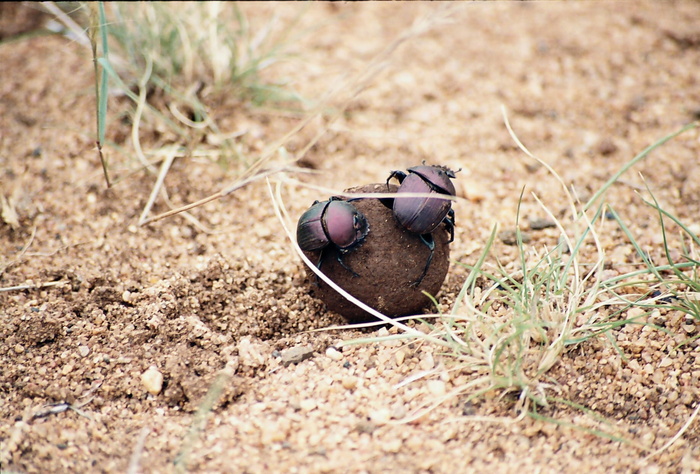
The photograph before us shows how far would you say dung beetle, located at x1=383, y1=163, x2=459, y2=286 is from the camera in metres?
2.50

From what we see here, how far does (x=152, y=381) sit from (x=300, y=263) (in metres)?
0.98

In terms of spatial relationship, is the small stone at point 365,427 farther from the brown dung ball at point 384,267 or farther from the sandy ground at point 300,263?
the brown dung ball at point 384,267

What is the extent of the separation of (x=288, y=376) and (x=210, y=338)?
0.42 metres

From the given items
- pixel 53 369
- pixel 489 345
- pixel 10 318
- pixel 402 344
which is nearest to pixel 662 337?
pixel 489 345

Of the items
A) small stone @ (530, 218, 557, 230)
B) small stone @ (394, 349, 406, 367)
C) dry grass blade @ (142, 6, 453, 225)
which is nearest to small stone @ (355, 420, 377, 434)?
small stone @ (394, 349, 406, 367)

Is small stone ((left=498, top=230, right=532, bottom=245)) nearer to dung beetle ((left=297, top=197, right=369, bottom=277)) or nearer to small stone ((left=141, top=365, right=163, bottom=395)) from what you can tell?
dung beetle ((left=297, top=197, right=369, bottom=277))

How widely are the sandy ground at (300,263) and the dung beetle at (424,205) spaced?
466mm

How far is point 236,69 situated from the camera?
396 cm

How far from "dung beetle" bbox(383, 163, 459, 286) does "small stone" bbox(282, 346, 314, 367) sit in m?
0.53

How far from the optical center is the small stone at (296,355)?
256 cm

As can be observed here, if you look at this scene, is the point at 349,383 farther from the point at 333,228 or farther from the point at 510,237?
the point at 510,237

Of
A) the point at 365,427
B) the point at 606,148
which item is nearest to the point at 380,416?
the point at 365,427

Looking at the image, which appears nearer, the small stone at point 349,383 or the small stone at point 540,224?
the small stone at point 349,383

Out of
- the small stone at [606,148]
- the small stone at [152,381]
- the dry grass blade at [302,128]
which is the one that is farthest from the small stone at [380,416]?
the small stone at [606,148]
